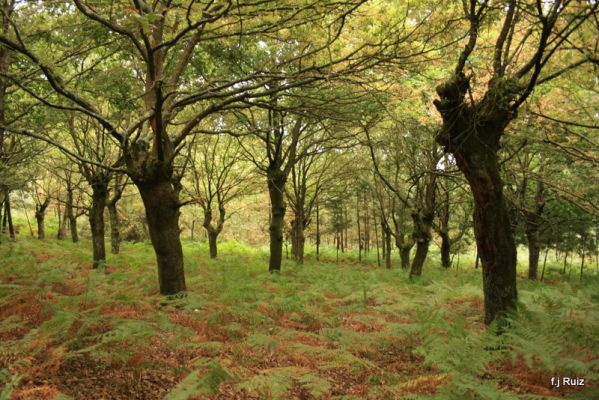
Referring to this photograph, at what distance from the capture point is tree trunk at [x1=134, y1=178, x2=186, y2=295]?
7211 mm

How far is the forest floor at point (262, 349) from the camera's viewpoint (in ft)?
12.4

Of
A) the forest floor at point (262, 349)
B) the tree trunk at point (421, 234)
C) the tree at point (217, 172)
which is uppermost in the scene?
the tree at point (217, 172)

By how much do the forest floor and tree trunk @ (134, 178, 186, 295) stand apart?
0.58 meters

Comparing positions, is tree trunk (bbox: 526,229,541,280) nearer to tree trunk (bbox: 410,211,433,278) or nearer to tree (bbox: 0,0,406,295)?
tree trunk (bbox: 410,211,433,278)

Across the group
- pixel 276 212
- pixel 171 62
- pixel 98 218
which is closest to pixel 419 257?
pixel 276 212

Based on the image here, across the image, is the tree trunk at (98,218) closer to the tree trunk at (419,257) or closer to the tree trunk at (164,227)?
the tree trunk at (164,227)

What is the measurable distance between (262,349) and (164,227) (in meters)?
3.36

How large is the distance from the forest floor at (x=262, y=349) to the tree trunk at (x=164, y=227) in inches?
22.8

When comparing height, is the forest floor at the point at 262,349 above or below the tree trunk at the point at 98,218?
below

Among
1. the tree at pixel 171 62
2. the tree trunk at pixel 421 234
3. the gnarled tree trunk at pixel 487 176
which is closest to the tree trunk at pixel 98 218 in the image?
the tree at pixel 171 62

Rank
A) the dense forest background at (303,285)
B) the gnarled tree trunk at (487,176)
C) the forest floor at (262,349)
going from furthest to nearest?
the gnarled tree trunk at (487,176) → the dense forest background at (303,285) → the forest floor at (262,349)

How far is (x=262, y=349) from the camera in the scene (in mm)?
5441

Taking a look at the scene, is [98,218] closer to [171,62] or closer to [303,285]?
[171,62]

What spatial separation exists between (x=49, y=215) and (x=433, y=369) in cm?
5110
